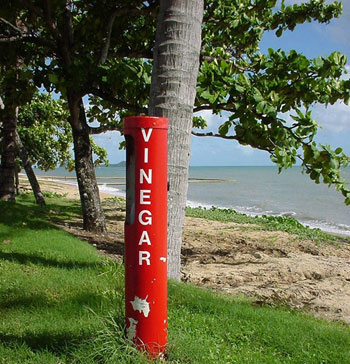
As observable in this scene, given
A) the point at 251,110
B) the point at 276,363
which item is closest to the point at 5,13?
the point at 251,110

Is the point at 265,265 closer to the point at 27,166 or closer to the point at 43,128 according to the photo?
the point at 27,166

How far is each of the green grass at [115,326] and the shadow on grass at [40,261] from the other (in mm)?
63

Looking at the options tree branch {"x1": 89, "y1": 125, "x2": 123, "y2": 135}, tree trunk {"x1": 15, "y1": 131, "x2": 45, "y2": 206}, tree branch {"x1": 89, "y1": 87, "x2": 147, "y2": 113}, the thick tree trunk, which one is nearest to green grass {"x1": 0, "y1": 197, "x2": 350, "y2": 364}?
tree branch {"x1": 89, "y1": 87, "x2": 147, "y2": 113}

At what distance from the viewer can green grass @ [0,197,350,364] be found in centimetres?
293

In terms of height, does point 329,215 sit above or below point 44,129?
below

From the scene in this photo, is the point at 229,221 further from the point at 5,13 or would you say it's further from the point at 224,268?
the point at 5,13

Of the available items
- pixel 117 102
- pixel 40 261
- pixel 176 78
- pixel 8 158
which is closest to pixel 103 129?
pixel 117 102

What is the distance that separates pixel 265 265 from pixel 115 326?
15.7ft

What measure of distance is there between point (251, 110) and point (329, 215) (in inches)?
788

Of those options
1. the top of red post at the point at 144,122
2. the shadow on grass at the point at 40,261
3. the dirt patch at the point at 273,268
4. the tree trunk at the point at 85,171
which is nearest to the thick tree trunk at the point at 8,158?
the tree trunk at the point at 85,171

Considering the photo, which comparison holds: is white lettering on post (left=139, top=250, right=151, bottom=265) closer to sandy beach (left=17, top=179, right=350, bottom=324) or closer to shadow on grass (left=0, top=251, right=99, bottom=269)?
sandy beach (left=17, top=179, right=350, bottom=324)

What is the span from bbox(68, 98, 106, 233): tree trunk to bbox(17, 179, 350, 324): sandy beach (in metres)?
0.34

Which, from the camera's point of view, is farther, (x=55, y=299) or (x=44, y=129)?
(x=44, y=129)

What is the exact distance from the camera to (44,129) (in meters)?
18.2
